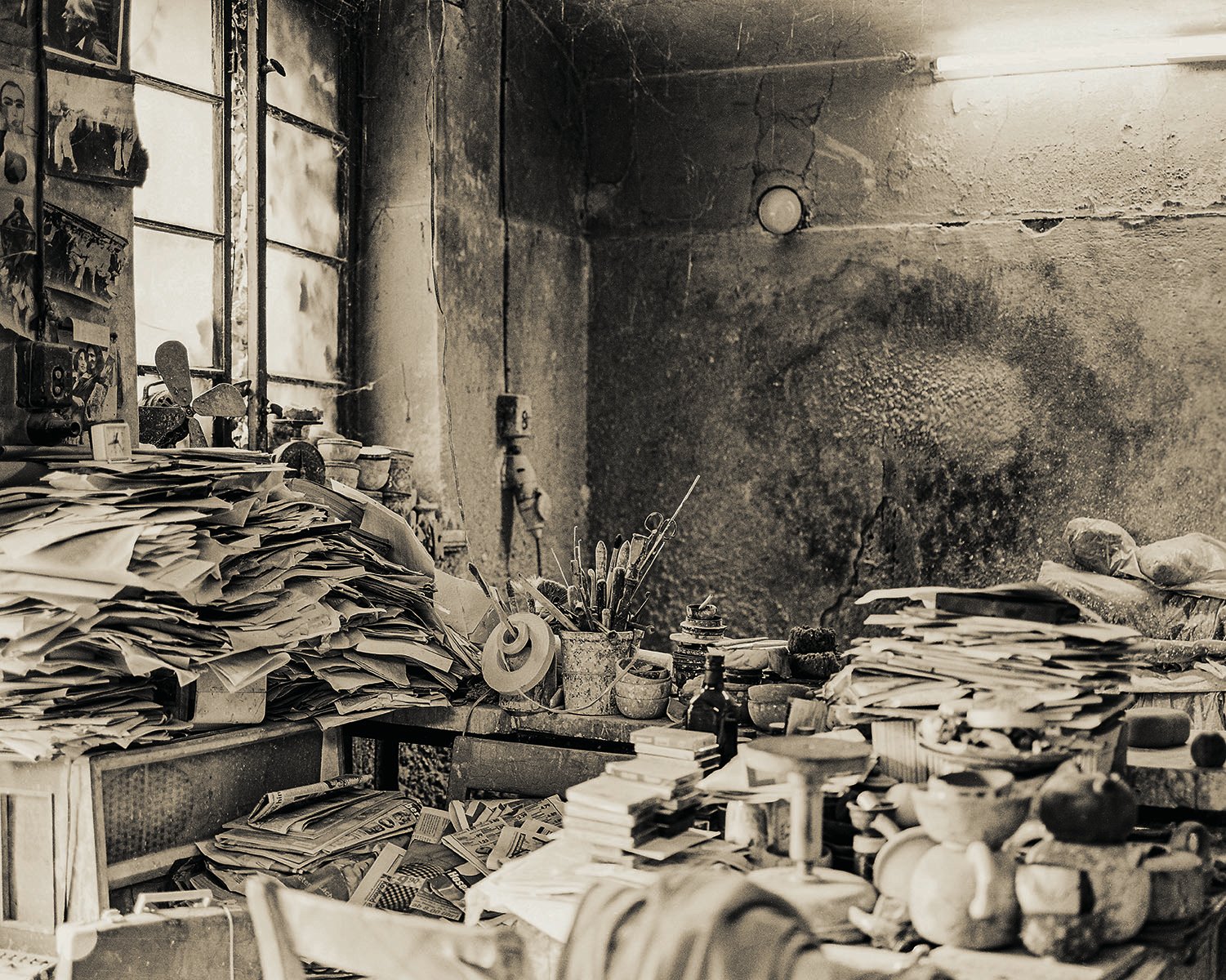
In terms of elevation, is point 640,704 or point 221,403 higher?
point 221,403

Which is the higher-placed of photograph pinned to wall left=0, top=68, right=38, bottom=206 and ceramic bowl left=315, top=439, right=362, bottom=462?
photograph pinned to wall left=0, top=68, right=38, bottom=206

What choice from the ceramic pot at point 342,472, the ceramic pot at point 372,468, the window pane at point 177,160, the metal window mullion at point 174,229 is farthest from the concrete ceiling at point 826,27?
the ceramic pot at point 342,472

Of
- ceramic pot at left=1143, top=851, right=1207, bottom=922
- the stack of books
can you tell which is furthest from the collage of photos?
ceramic pot at left=1143, top=851, right=1207, bottom=922

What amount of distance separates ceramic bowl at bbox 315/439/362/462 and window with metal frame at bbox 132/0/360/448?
0.21m

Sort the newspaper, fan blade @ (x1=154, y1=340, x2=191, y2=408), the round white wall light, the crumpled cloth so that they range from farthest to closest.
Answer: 1. the round white wall light
2. fan blade @ (x1=154, y1=340, x2=191, y2=408)
3. the newspaper
4. the crumpled cloth

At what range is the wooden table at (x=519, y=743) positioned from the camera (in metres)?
3.47

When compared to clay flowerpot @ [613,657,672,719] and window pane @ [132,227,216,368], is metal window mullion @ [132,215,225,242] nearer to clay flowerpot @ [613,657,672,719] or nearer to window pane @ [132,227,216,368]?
window pane @ [132,227,216,368]

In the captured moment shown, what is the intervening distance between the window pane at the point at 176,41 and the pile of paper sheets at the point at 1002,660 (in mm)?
3019

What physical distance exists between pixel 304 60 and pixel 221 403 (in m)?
1.64

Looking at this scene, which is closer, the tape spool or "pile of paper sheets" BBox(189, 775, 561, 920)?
"pile of paper sheets" BBox(189, 775, 561, 920)

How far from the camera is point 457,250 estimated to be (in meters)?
5.24

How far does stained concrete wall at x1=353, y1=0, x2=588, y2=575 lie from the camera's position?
5102mm

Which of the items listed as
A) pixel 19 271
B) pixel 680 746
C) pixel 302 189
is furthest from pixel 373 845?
pixel 302 189

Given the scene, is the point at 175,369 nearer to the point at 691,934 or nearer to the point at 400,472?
the point at 400,472
